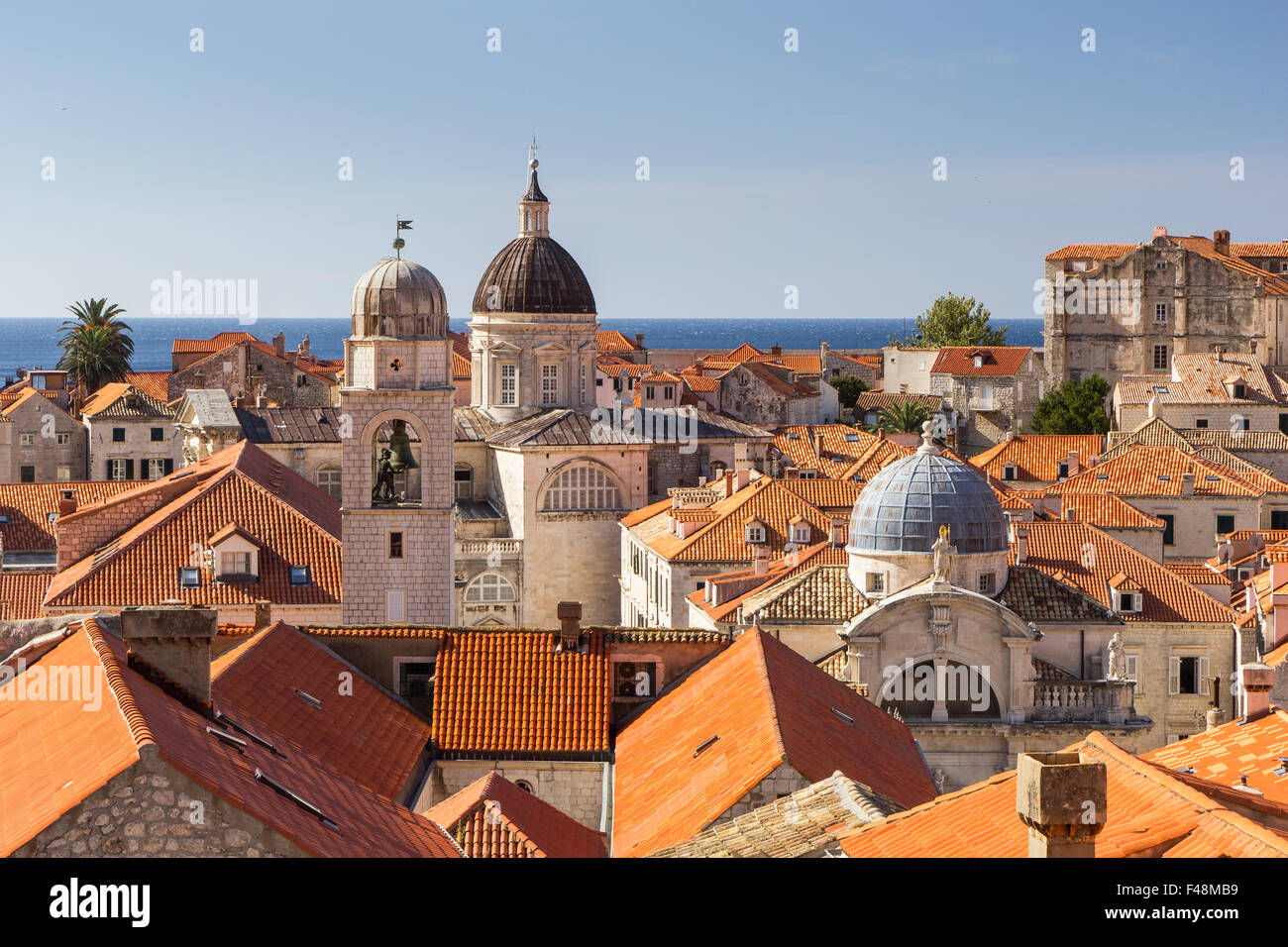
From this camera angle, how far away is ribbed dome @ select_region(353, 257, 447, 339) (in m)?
39.9

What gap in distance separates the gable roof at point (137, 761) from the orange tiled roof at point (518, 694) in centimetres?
740

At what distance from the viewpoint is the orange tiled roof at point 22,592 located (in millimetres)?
43250

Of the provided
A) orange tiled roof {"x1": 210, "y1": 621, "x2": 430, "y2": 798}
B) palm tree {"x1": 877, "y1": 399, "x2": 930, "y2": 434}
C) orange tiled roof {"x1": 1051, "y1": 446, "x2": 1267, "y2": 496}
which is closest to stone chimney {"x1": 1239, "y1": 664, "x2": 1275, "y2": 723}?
orange tiled roof {"x1": 210, "y1": 621, "x2": 430, "y2": 798}

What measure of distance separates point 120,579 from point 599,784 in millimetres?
17694

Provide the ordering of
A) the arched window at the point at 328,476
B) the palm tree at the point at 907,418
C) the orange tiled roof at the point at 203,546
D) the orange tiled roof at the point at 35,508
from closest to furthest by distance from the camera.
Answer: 1. the orange tiled roof at the point at 203,546
2. the orange tiled roof at the point at 35,508
3. the arched window at the point at 328,476
4. the palm tree at the point at 907,418

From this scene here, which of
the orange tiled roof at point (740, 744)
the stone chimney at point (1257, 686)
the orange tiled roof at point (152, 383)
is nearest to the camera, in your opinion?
the orange tiled roof at point (740, 744)

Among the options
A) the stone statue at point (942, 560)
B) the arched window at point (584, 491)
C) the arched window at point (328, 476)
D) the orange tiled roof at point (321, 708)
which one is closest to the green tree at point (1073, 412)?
the arched window at point (584, 491)

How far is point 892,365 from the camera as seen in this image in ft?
427

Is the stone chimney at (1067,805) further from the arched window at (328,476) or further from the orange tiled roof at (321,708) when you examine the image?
the arched window at (328,476)

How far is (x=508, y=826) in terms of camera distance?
2097 centimetres

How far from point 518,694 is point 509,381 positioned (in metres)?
45.9
